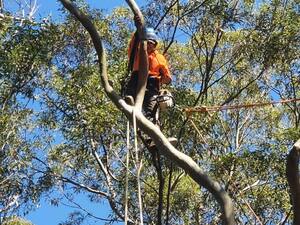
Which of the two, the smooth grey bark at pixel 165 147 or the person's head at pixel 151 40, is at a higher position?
the person's head at pixel 151 40

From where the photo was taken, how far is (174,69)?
10.1 m

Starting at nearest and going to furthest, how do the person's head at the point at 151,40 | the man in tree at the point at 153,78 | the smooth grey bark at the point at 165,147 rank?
the smooth grey bark at the point at 165,147
the person's head at the point at 151,40
the man in tree at the point at 153,78

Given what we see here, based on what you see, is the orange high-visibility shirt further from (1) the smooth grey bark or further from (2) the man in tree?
(1) the smooth grey bark

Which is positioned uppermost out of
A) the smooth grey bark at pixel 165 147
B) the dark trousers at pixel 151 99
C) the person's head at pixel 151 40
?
the person's head at pixel 151 40

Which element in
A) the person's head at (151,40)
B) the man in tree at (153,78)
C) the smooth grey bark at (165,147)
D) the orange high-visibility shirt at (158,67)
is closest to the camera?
the smooth grey bark at (165,147)

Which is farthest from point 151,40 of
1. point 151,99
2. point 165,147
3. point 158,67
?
point 165,147

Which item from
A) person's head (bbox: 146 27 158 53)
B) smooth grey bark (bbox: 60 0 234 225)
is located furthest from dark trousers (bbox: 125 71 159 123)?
smooth grey bark (bbox: 60 0 234 225)

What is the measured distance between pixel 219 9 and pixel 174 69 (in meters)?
2.94

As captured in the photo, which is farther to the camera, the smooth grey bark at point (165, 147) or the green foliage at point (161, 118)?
the green foliage at point (161, 118)

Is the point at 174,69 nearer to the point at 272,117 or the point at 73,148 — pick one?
the point at 272,117

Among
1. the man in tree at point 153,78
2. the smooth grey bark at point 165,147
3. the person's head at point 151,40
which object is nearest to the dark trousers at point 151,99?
the man in tree at point 153,78

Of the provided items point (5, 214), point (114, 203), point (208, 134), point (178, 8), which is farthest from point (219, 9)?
point (5, 214)

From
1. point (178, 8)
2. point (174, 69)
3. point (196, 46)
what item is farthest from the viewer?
point (174, 69)

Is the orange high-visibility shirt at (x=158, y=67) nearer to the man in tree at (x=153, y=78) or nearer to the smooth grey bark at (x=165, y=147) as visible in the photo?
the man in tree at (x=153, y=78)
